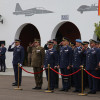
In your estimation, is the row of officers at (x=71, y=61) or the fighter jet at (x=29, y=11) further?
the fighter jet at (x=29, y=11)

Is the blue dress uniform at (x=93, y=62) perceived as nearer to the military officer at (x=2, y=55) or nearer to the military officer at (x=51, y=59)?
the military officer at (x=51, y=59)

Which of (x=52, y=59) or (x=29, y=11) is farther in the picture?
(x=29, y=11)

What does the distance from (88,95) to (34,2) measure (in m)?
11.8

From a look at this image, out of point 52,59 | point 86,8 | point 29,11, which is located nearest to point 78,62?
point 52,59

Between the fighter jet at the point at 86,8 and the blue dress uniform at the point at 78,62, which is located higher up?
the fighter jet at the point at 86,8

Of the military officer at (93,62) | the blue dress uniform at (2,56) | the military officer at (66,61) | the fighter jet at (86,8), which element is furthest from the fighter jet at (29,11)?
the military officer at (93,62)

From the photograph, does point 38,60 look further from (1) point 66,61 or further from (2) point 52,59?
(1) point 66,61

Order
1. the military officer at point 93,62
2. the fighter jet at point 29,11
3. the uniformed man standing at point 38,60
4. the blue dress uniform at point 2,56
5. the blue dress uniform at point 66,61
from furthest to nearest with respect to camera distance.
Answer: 1. the fighter jet at point 29,11
2. the blue dress uniform at point 2,56
3. the uniformed man standing at point 38,60
4. the blue dress uniform at point 66,61
5. the military officer at point 93,62

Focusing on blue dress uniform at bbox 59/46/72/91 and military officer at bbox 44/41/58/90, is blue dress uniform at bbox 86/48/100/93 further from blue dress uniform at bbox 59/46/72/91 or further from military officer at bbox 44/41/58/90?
military officer at bbox 44/41/58/90

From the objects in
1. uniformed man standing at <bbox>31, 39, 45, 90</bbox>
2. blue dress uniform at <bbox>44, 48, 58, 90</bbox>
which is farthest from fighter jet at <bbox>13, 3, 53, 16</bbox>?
blue dress uniform at <bbox>44, 48, 58, 90</bbox>

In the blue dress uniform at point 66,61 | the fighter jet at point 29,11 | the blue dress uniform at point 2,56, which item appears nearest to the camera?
the blue dress uniform at point 66,61

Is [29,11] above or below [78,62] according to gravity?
above

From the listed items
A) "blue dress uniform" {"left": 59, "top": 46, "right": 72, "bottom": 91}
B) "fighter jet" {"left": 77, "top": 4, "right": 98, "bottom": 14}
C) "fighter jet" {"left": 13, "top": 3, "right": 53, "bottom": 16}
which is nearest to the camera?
"blue dress uniform" {"left": 59, "top": 46, "right": 72, "bottom": 91}

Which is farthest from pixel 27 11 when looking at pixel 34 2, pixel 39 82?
pixel 39 82
